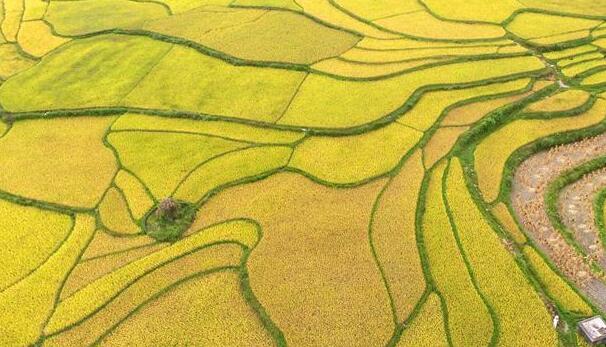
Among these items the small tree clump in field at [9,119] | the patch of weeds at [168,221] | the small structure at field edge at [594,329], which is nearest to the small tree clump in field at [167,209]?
the patch of weeds at [168,221]

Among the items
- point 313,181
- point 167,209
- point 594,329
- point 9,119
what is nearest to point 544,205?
point 594,329

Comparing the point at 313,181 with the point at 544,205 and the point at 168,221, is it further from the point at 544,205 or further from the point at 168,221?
the point at 544,205

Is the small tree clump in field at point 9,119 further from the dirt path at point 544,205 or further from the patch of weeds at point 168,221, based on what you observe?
the dirt path at point 544,205

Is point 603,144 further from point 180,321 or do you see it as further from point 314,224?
point 180,321

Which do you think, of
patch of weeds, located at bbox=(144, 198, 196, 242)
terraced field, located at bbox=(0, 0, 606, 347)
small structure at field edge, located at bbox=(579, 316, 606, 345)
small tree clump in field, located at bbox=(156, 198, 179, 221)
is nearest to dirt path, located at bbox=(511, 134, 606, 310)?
terraced field, located at bbox=(0, 0, 606, 347)

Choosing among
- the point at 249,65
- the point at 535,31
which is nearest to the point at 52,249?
the point at 249,65
